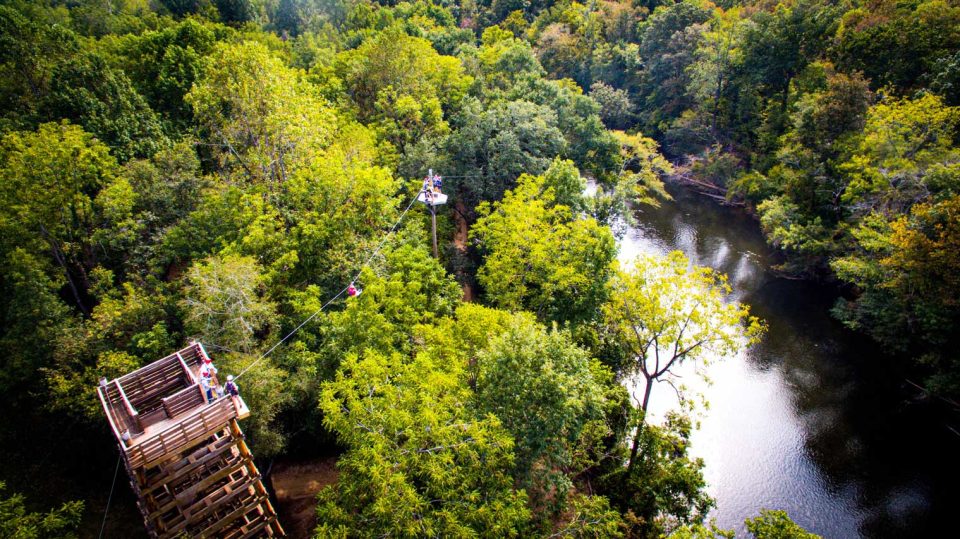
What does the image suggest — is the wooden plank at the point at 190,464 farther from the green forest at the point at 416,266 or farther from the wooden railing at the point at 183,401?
the green forest at the point at 416,266

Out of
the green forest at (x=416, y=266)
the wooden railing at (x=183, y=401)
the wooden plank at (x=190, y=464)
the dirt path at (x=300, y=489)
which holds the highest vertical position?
the green forest at (x=416, y=266)

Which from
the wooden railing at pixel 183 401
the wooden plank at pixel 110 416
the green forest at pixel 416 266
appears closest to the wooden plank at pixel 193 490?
the green forest at pixel 416 266

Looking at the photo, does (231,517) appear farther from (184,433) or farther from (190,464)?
(184,433)

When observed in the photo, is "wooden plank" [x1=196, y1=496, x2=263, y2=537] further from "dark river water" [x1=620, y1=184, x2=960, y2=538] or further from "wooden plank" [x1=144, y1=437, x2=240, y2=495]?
"dark river water" [x1=620, y1=184, x2=960, y2=538]

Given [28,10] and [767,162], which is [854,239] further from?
[28,10]

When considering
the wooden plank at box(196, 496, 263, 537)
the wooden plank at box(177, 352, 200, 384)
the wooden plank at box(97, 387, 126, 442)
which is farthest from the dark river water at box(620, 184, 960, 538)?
the wooden plank at box(97, 387, 126, 442)

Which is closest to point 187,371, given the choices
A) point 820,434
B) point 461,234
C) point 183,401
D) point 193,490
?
point 183,401

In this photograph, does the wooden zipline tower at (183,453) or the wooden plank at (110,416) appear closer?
the wooden plank at (110,416)

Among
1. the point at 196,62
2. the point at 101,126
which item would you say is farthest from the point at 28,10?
the point at 101,126
